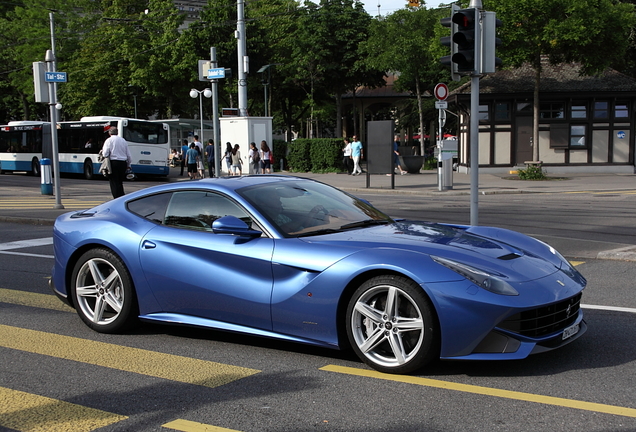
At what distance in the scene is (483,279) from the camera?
14.3 ft

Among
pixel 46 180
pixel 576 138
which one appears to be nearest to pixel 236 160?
pixel 46 180

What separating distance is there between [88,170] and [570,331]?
106 feet

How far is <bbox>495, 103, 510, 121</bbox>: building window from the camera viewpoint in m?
33.2

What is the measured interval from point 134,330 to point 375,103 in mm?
69407

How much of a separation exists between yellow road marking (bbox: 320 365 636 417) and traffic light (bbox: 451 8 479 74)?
5.79m

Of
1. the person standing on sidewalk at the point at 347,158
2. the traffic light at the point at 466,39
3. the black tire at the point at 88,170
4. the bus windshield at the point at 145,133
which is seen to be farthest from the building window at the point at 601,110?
the traffic light at the point at 466,39

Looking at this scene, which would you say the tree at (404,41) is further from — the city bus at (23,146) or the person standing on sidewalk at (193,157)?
the city bus at (23,146)

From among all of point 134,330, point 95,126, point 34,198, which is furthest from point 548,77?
point 134,330

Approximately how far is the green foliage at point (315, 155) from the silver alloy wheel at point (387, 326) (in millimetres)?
29686

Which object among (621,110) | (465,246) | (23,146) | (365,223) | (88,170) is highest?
(621,110)

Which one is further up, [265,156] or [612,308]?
[265,156]

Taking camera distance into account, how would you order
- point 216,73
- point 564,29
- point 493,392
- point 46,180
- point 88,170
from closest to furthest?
1. point 493,392
2. point 46,180
3. point 216,73
4. point 564,29
5. point 88,170

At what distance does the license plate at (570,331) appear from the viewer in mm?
4598

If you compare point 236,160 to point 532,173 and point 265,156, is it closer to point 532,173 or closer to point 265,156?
point 265,156
